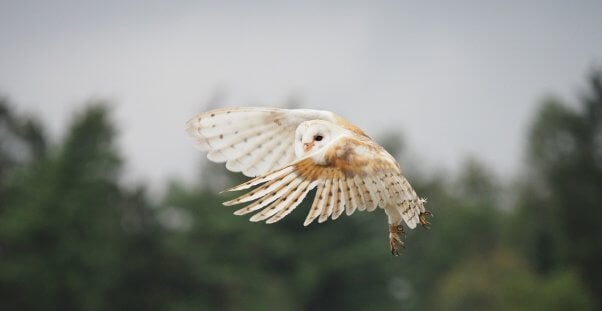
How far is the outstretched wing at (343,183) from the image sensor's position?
16.0ft

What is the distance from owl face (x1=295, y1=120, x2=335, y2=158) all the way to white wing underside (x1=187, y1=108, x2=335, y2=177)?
0.44 metres

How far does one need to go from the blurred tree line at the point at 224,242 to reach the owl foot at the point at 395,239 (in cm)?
2724

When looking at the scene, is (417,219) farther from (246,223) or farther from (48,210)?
(246,223)

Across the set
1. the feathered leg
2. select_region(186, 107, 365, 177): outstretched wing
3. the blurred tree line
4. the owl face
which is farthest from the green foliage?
the feathered leg

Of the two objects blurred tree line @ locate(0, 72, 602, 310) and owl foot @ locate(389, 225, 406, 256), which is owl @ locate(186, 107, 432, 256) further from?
blurred tree line @ locate(0, 72, 602, 310)

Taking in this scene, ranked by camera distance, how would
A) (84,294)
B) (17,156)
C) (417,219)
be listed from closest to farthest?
(417,219) → (84,294) → (17,156)

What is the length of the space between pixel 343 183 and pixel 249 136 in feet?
3.68

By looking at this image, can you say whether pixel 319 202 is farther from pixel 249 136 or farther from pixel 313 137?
pixel 249 136

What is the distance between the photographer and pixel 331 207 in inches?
193

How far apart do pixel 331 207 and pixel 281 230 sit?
33.8 meters

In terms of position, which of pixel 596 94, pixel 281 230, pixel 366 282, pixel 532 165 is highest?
pixel 596 94

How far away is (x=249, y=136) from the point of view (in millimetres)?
5906

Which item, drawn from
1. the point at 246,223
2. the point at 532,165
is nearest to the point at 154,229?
the point at 246,223

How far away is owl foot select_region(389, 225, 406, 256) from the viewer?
4711 mm
